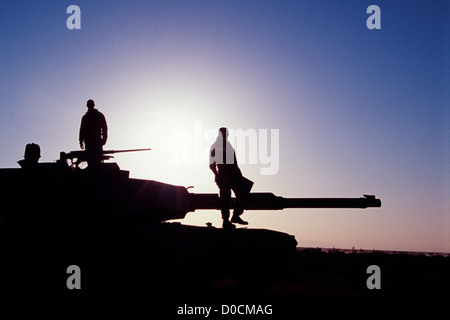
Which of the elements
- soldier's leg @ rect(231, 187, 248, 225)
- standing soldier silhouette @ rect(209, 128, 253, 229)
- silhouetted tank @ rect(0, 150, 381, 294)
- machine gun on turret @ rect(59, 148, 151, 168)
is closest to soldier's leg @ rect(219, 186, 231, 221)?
standing soldier silhouette @ rect(209, 128, 253, 229)

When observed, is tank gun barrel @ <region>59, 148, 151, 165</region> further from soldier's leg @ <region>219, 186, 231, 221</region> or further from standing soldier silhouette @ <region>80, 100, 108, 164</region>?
soldier's leg @ <region>219, 186, 231, 221</region>

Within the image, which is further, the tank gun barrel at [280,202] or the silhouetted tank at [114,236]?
the tank gun barrel at [280,202]

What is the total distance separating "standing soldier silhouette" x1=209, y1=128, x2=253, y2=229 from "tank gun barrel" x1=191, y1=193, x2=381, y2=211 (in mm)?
189

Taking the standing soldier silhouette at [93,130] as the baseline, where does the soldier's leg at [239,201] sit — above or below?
below

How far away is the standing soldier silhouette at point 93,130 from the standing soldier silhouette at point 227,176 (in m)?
2.30

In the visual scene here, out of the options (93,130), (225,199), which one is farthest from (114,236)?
(93,130)

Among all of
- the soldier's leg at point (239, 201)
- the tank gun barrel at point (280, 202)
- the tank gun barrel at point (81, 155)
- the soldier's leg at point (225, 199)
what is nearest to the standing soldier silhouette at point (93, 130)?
the tank gun barrel at point (81, 155)

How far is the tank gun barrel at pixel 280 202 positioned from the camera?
26.3 ft

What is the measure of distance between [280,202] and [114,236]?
11.0 ft

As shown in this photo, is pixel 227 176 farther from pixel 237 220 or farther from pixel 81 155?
pixel 81 155

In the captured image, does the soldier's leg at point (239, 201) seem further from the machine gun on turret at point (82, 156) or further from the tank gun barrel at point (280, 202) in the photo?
the machine gun on turret at point (82, 156)

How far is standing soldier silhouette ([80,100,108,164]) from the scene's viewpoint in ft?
28.4

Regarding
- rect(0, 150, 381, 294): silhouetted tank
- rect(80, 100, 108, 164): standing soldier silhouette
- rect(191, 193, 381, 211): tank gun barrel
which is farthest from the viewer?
rect(80, 100, 108, 164): standing soldier silhouette

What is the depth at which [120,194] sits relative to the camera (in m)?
6.65
